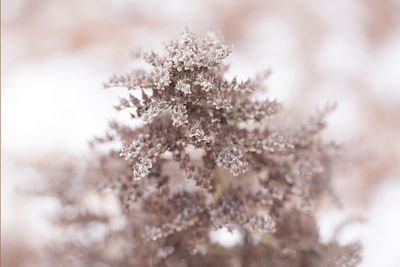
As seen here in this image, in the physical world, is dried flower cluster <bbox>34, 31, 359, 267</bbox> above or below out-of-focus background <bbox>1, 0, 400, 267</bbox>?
below

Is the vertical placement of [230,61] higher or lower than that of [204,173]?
higher

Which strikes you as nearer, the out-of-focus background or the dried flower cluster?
the dried flower cluster

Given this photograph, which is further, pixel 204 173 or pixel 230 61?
pixel 230 61

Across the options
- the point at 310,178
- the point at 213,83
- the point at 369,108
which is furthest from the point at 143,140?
the point at 369,108

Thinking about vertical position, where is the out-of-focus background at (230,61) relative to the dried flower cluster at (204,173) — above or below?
above
